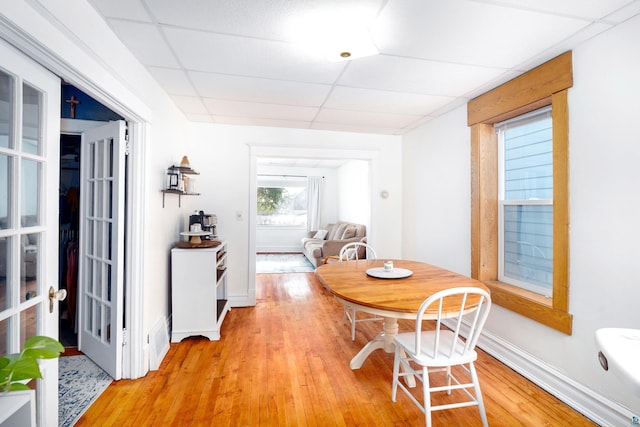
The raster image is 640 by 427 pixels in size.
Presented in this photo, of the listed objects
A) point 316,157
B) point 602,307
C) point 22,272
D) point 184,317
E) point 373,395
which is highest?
point 316,157

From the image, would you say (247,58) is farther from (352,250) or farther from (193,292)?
(352,250)

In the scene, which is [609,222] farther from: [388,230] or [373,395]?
[388,230]

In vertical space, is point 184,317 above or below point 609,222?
below

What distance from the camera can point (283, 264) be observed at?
6.58 meters

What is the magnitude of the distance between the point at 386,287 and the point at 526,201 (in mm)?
1462

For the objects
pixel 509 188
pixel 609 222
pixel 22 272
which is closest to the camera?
pixel 22 272

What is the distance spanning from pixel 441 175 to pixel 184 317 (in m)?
3.04

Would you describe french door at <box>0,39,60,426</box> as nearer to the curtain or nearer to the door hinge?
the door hinge

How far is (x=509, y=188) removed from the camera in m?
2.67

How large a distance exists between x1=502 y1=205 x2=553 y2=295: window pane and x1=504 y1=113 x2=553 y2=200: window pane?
12 cm

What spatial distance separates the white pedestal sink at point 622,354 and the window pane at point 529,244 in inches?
49.6

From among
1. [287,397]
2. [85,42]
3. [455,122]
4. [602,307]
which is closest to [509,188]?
[455,122]

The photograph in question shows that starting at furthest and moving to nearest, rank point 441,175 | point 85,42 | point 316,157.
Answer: point 316,157
point 441,175
point 85,42

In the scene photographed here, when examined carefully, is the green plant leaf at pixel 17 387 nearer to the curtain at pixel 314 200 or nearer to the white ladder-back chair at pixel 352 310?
the white ladder-back chair at pixel 352 310
